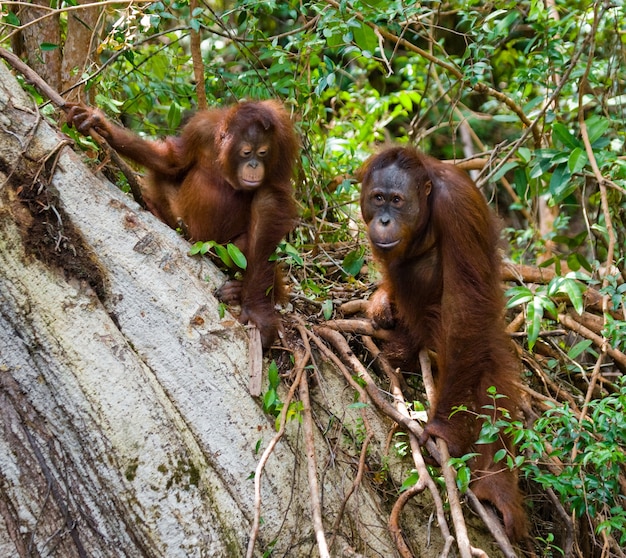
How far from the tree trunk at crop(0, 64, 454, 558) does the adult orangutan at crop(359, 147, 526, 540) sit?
18.8 inches

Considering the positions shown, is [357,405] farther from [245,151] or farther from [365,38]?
[365,38]

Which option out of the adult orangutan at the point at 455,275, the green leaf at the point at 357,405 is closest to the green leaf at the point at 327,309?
the adult orangutan at the point at 455,275

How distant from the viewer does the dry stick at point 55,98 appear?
3477 mm

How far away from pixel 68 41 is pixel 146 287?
6.92 feet

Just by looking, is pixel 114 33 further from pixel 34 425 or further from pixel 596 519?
pixel 596 519

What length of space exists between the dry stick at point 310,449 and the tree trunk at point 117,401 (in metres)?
0.14

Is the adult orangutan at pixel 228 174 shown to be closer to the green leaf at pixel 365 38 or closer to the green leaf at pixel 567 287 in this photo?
the green leaf at pixel 365 38

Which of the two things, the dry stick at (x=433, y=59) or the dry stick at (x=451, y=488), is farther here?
the dry stick at (x=433, y=59)

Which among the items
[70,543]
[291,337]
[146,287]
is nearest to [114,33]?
[146,287]

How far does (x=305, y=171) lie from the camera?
5.20 metres

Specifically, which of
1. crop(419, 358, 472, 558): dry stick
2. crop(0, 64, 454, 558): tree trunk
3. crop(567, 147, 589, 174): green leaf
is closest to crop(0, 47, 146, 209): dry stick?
crop(0, 64, 454, 558): tree trunk

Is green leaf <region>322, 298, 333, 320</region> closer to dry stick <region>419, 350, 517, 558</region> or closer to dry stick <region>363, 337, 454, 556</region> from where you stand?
dry stick <region>363, 337, 454, 556</region>

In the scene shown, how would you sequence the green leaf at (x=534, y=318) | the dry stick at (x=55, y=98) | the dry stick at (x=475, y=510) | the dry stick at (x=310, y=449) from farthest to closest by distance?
the dry stick at (x=55, y=98) → the green leaf at (x=534, y=318) → the dry stick at (x=475, y=510) → the dry stick at (x=310, y=449)

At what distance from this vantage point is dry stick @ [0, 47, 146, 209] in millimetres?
3477
